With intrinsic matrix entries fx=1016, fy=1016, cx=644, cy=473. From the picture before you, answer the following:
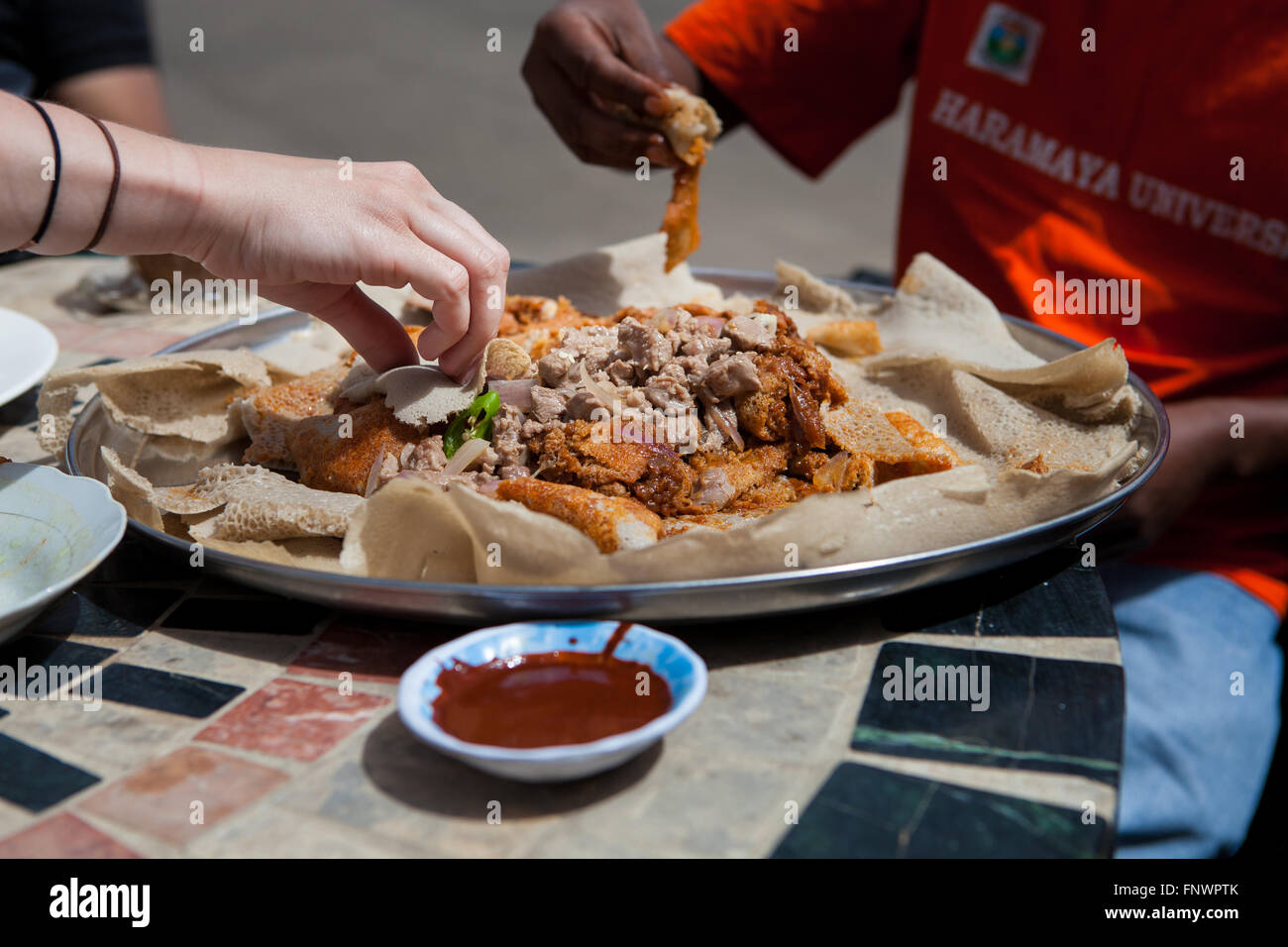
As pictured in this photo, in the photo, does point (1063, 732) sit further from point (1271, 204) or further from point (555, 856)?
point (1271, 204)

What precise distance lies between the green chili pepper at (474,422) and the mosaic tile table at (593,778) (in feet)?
1.66

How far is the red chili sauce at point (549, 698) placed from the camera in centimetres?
151

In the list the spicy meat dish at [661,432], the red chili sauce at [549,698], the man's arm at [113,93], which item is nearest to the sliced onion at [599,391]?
the spicy meat dish at [661,432]

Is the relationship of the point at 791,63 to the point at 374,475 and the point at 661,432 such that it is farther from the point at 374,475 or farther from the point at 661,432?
the point at 374,475

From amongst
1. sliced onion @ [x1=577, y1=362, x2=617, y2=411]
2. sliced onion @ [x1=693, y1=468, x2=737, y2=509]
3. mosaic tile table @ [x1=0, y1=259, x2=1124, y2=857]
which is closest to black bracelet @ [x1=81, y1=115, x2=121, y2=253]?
mosaic tile table @ [x1=0, y1=259, x2=1124, y2=857]

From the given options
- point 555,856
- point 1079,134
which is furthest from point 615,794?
point 1079,134

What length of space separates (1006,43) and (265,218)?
2991 millimetres

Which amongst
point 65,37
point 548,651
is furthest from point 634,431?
point 65,37

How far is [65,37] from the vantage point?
5.25 meters

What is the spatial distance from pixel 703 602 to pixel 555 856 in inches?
20.3

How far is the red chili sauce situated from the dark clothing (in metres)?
4.89

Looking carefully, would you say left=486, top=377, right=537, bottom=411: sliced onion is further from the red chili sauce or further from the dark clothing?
the dark clothing

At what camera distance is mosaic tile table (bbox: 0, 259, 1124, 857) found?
1.42 metres

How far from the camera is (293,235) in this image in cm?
198
